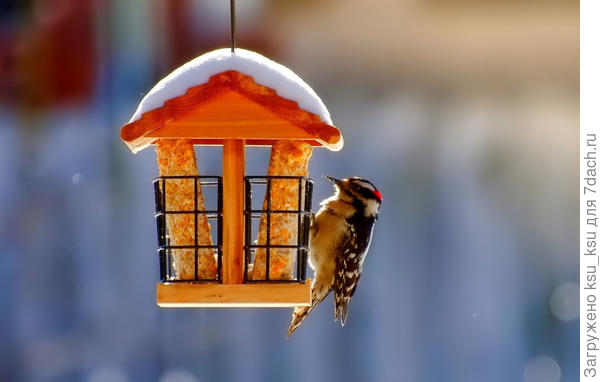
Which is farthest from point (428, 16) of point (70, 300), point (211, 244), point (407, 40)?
point (211, 244)

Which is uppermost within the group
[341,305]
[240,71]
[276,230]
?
[240,71]

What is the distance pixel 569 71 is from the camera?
331 inches

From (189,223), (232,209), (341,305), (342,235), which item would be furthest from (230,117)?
(341,305)

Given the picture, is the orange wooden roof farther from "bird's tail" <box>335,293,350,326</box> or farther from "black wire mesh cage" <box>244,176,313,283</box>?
"bird's tail" <box>335,293,350,326</box>

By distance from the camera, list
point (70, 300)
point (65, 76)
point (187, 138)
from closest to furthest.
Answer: point (187, 138) → point (70, 300) → point (65, 76)

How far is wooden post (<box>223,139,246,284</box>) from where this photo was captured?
4.25m

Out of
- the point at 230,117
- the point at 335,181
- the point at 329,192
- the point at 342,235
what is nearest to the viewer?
the point at 230,117

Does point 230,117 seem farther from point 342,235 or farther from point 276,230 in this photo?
point 342,235

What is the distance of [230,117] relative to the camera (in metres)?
4.12

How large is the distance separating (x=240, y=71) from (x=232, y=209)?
53cm

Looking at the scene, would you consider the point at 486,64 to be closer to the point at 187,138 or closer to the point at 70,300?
the point at 70,300

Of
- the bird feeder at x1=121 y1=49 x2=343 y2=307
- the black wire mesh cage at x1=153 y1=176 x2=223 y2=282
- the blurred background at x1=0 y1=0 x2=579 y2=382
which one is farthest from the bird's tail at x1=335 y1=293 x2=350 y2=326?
the blurred background at x1=0 y1=0 x2=579 y2=382

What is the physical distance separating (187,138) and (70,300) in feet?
13.4

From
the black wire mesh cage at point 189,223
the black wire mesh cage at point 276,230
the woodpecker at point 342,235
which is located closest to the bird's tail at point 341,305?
the woodpecker at point 342,235
